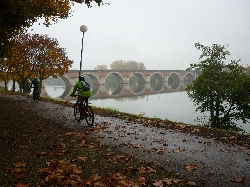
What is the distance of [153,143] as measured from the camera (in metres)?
5.79

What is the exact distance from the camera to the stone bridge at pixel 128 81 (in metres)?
48.8

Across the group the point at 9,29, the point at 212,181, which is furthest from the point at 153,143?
the point at 9,29

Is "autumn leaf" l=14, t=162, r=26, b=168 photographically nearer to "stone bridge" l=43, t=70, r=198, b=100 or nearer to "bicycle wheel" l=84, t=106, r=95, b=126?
"bicycle wheel" l=84, t=106, r=95, b=126

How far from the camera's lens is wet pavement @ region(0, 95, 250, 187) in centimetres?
382

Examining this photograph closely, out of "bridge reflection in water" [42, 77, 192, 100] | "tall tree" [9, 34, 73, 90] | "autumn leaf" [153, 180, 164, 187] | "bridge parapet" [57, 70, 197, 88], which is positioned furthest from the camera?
"bridge parapet" [57, 70, 197, 88]

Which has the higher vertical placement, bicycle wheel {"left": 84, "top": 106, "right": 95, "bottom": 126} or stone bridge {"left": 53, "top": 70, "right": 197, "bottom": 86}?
stone bridge {"left": 53, "top": 70, "right": 197, "bottom": 86}

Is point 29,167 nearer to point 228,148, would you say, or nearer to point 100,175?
point 100,175

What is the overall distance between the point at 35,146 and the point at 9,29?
6.55 meters

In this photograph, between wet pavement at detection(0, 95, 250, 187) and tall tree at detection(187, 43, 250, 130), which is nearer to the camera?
wet pavement at detection(0, 95, 250, 187)

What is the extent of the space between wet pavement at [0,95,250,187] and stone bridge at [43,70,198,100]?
3338 cm

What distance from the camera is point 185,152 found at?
16.6 ft

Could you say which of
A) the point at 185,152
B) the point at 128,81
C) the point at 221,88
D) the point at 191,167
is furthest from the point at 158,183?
the point at 128,81

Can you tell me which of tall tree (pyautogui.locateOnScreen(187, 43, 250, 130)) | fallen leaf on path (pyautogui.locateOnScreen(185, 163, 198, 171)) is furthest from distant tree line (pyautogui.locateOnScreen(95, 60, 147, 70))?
fallen leaf on path (pyautogui.locateOnScreen(185, 163, 198, 171))

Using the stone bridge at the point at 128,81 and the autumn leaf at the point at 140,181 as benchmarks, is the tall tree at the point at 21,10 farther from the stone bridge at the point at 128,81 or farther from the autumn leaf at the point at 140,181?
the stone bridge at the point at 128,81
